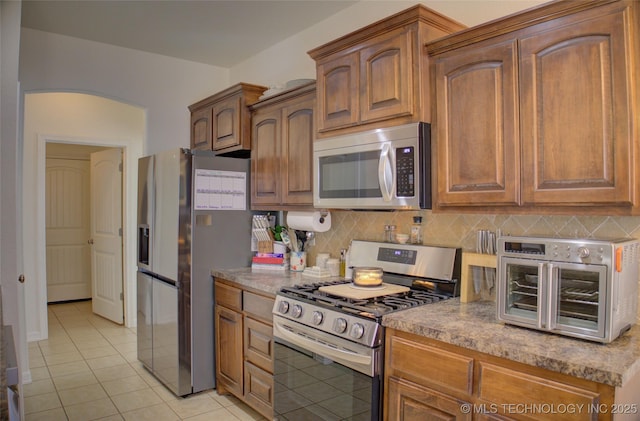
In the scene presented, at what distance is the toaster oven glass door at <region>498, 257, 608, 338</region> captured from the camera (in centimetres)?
147

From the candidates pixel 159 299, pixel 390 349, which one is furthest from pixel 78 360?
pixel 390 349

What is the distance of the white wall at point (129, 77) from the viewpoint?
350 cm

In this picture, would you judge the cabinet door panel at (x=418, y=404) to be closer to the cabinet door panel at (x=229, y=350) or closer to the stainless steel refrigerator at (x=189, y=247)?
the cabinet door panel at (x=229, y=350)

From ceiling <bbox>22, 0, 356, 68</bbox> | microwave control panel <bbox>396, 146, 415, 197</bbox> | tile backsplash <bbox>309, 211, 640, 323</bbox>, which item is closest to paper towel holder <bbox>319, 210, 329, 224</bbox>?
tile backsplash <bbox>309, 211, 640, 323</bbox>

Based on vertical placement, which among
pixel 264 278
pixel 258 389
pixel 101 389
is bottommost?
pixel 101 389

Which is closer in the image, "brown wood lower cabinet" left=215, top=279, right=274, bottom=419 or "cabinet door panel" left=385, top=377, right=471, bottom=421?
"cabinet door panel" left=385, top=377, right=471, bottom=421

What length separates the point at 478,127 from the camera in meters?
1.88

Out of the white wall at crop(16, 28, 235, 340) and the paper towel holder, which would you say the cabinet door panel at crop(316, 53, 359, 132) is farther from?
the white wall at crop(16, 28, 235, 340)

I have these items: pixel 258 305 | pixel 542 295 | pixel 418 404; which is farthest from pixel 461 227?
pixel 258 305

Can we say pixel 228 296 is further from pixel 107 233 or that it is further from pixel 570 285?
pixel 107 233

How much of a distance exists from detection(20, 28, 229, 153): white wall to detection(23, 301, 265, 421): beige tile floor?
6.42 ft

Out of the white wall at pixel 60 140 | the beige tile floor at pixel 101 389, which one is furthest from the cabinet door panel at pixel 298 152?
the white wall at pixel 60 140

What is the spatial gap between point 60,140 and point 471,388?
15.7ft

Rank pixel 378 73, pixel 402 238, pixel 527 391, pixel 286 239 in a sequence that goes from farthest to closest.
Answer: pixel 286 239, pixel 402 238, pixel 378 73, pixel 527 391
